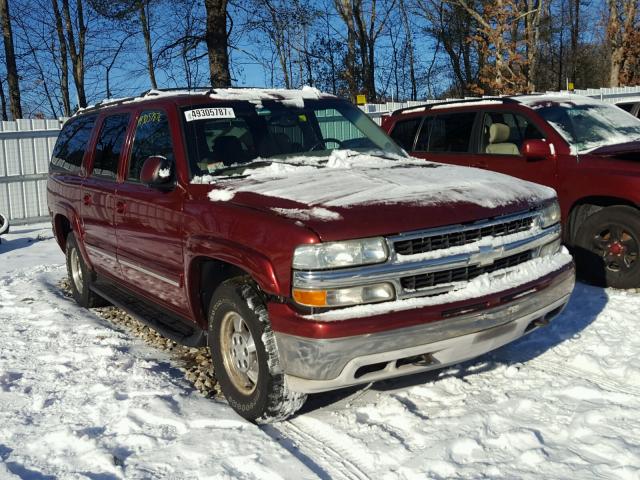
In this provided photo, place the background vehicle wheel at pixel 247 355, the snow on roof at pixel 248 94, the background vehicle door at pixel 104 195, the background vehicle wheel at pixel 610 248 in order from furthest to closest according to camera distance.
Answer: the background vehicle wheel at pixel 610 248 → the background vehicle door at pixel 104 195 → the snow on roof at pixel 248 94 → the background vehicle wheel at pixel 247 355

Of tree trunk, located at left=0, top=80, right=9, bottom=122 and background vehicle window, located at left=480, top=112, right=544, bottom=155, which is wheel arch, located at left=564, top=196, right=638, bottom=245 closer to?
background vehicle window, located at left=480, top=112, right=544, bottom=155

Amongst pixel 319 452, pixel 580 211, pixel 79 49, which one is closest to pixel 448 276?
pixel 319 452

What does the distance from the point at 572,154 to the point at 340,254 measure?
165 inches

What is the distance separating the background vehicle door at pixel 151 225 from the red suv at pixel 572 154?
12.1 feet

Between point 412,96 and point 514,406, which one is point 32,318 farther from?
point 412,96

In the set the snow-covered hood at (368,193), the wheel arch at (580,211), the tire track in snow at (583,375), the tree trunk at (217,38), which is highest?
the tree trunk at (217,38)

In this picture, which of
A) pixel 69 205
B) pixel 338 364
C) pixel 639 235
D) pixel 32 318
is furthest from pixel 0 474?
pixel 639 235

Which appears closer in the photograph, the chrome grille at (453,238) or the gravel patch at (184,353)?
the chrome grille at (453,238)

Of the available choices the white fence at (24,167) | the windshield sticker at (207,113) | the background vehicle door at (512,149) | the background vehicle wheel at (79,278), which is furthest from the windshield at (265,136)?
the white fence at (24,167)

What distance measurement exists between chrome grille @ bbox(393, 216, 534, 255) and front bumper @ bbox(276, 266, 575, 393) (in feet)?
1.20

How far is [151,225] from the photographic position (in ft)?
14.4

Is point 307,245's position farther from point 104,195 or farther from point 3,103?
point 3,103

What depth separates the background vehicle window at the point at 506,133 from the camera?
6.90 meters

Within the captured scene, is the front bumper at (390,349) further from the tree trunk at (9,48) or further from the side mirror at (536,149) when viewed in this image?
the tree trunk at (9,48)
